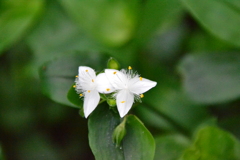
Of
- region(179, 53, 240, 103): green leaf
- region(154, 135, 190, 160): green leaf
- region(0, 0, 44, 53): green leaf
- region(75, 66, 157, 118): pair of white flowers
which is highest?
region(0, 0, 44, 53): green leaf

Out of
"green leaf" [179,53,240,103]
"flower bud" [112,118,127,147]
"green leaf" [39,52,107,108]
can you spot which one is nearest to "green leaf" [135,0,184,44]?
"green leaf" [179,53,240,103]

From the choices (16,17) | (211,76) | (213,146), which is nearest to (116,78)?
(213,146)

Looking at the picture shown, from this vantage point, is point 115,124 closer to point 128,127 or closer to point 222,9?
point 128,127

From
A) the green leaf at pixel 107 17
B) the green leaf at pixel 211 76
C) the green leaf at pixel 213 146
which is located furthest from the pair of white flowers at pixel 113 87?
the green leaf at pixel 107 17

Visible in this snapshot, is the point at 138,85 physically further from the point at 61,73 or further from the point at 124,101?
the point at 61,73

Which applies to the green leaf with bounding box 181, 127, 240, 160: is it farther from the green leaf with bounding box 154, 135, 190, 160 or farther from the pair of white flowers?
the pair of white flowers

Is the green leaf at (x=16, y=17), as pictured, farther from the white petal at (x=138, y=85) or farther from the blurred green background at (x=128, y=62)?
the white petal at (x=138, y=85)

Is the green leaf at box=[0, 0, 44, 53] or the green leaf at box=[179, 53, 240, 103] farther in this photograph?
the green leaf at box=[0, 0, 44, 53]

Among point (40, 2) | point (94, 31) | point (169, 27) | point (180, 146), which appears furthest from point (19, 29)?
point (180, 146)
